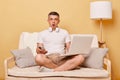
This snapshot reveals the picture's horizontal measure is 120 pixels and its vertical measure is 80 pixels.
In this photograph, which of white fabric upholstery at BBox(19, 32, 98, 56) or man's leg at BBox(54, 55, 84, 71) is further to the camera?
white fabric upholstery at BBox(19, 32, 98, 56)

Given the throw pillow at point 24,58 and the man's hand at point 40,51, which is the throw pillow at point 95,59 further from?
the throw pillow at point 24,58

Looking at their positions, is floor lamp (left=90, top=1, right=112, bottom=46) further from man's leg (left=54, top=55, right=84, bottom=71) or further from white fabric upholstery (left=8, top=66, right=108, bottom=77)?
white fabric upholstery (left=8, top=66, right=108, bottom=77)

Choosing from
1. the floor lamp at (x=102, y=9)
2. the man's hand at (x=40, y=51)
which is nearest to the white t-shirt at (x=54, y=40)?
the man's hand at (x=40, y=51)

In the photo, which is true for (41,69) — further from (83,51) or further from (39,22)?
(39,22)

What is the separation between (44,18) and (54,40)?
30.2 inches

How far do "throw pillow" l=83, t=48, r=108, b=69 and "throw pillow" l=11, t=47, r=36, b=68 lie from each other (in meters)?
0.72

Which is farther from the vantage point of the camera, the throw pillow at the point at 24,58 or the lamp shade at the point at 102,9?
the lamp shade at the point at 102,9

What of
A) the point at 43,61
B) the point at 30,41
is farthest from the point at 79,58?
the point at 30,41

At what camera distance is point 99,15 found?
13.1 ft

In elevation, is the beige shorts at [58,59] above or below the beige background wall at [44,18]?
below

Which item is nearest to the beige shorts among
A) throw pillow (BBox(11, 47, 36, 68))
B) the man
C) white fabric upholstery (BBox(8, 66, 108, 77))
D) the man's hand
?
the man

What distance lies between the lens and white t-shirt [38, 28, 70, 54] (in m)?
3.72

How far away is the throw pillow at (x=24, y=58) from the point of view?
142 inches

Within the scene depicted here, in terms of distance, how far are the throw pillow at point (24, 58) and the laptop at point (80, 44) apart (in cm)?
65
